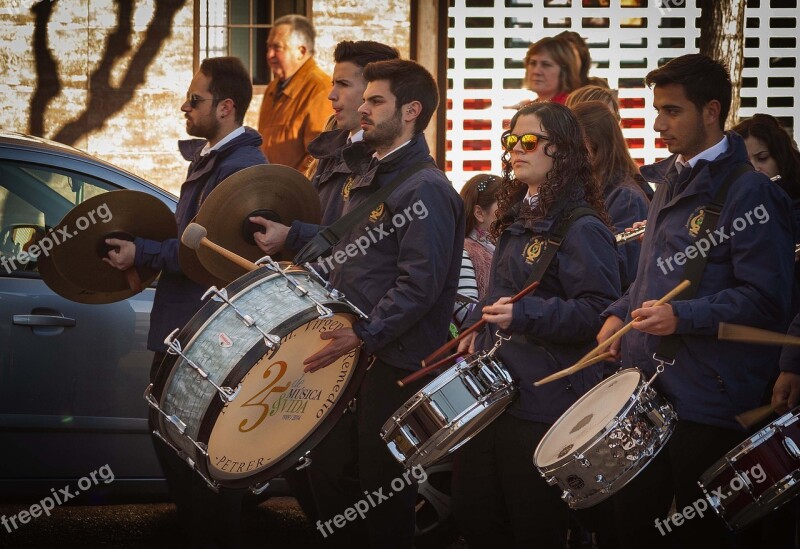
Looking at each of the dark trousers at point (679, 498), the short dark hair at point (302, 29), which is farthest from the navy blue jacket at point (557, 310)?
the short dark hair at point (302, 29)

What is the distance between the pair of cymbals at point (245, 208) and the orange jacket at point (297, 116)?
2.52 metres

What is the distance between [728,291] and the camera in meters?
4.13

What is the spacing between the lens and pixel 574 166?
4.68 meters

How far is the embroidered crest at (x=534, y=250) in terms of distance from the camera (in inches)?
180

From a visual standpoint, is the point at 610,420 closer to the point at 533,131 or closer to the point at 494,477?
the point at 494,477

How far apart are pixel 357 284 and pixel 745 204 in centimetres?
149

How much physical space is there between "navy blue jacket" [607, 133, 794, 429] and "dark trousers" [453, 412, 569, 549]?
0.52 meters

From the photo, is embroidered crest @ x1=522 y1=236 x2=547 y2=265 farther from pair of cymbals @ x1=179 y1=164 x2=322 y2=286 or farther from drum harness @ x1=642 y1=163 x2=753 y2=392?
pair of cymbals @ x1=179 y1=164 x2=322 y2=286

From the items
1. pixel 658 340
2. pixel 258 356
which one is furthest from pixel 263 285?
pixel 658 340

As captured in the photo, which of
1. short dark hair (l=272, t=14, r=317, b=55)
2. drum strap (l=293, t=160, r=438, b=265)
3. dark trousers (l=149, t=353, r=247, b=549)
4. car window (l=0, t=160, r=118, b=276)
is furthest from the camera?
short dark hair (l=272, t=14, r=317, b=55)

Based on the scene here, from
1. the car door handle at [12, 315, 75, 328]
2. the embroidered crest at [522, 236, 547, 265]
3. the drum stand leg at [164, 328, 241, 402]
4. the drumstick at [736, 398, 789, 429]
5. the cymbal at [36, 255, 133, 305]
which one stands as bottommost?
the car door handle at [12, 315, 75, 328]

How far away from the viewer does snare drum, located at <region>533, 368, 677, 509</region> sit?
393 cm

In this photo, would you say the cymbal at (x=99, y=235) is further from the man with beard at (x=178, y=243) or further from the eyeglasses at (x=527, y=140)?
the eyeglasses at (x=527, y=140)

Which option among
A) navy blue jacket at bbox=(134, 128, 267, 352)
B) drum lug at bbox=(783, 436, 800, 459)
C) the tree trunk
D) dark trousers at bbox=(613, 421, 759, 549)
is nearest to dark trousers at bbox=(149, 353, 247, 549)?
navy blue jacket at bbox=(134, 128, 267, 352)
